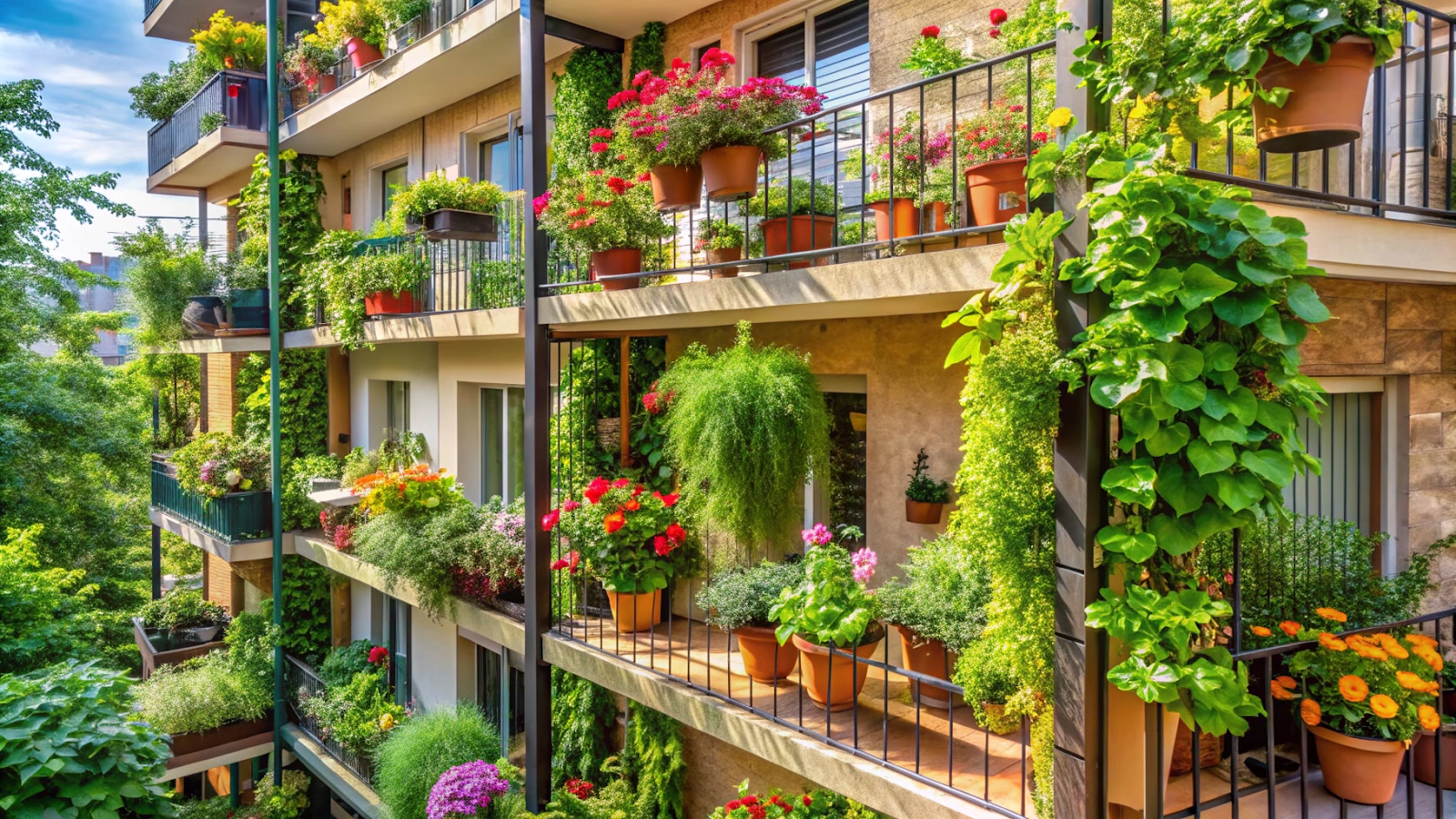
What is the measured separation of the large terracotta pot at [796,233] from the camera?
16.7 feet

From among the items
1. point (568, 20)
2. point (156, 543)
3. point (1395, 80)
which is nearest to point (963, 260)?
point (1395, 80)

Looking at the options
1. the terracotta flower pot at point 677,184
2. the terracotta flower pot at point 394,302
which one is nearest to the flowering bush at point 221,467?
the terracotta flower pot at point 394,302

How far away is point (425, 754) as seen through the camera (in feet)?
23.0

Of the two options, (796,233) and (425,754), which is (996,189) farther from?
(425,754)

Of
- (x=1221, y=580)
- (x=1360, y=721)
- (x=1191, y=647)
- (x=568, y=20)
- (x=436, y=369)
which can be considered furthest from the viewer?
(x=436, y=369)

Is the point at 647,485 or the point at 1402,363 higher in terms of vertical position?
the point at 1402,363

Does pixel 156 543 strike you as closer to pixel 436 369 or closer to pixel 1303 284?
pixel 436 369

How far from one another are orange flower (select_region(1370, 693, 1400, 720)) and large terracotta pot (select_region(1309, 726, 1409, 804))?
0.16 metres

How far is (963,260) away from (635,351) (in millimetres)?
3996

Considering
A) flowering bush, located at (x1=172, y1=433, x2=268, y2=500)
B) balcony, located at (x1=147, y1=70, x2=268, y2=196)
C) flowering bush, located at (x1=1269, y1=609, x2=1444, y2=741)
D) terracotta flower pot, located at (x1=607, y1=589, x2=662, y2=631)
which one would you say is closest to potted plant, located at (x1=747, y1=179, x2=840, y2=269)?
terracotta flower pot, located at (x1=607, y1=589, x2=662, y2=631)

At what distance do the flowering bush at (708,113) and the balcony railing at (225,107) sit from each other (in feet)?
27.5

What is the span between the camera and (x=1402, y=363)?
4.40 meters

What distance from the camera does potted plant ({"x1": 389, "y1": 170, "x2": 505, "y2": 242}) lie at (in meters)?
7.50

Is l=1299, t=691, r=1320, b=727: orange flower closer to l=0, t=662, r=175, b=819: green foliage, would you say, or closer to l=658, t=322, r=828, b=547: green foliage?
l=658, t=322, r=828, b=547: green foliage
